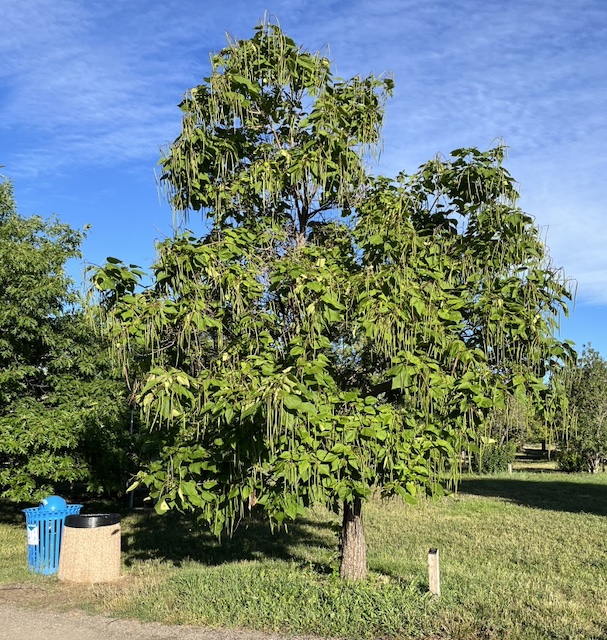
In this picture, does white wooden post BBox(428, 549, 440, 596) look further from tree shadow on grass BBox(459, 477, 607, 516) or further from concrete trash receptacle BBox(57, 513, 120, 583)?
tree shadow on grass BBox(459, 477, 607, 516)

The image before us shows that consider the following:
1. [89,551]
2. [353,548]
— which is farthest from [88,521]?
[353,548]

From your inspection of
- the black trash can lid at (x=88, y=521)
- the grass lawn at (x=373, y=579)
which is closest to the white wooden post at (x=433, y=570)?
the grass lawn at (x=373, y=579)

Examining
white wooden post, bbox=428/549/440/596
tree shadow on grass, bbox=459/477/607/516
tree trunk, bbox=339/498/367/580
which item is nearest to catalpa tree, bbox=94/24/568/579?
tree trunk, bbox=339/498/367/580

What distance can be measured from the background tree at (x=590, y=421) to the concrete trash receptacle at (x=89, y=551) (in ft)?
76.8

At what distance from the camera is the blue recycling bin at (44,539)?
27.6ft

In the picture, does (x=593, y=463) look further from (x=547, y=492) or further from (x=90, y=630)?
(x=90, y=630)

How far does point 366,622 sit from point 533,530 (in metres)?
7.89

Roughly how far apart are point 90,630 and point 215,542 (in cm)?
555

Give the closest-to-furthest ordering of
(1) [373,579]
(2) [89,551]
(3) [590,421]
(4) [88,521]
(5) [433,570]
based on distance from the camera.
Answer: (5) [433,570], (1) [373,579], (2) [89,551], (4) [88,521], (3) [590,421]

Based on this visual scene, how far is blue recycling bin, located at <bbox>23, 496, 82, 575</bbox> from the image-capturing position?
8398mm

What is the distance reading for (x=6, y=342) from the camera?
10.4 metres

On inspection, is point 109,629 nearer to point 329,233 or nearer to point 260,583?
point 260,583

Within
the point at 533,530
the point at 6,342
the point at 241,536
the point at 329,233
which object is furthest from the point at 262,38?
the point at 533,530

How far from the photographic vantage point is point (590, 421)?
27516 mm
